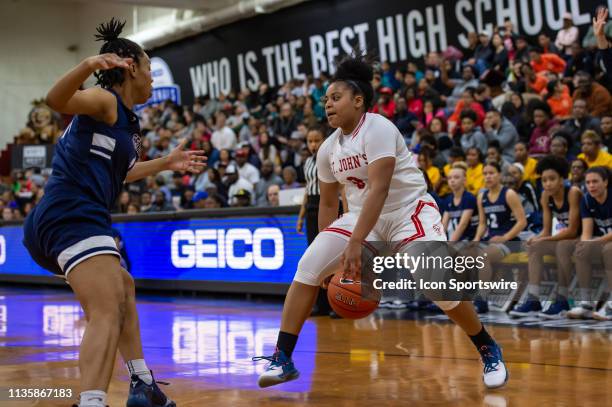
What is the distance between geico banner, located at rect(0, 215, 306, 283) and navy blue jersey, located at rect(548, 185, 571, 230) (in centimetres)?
309

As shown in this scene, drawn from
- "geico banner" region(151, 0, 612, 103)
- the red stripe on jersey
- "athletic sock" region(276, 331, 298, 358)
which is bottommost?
"athletic sock" region(276, 331, 298, 358)

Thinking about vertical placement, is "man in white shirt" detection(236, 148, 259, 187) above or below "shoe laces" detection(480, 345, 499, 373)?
above

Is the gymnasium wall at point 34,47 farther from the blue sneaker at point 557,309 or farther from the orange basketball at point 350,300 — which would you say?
the orange basketball at point 350,300

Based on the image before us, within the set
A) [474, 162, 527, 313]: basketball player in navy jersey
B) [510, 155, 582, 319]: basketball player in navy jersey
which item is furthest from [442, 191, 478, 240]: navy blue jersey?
[510, 155, 582, 319]: basketball player in navy jersey

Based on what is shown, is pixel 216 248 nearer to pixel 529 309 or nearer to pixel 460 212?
pixel 460 212

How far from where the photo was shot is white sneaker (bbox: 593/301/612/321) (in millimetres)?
8500

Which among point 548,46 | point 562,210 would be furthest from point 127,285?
point 548,46

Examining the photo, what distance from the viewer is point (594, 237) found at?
8695 millimetres

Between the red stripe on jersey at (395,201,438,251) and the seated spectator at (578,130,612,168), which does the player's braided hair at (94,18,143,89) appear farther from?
the seated spectator at (578,130,612,168)

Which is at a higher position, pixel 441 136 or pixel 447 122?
pixel 447 122

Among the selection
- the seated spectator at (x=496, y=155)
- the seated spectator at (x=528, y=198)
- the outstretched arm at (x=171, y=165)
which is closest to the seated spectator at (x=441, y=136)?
the seated spectator at (x=496, y=155)

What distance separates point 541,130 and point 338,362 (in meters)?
7.03

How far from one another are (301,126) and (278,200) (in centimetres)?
366

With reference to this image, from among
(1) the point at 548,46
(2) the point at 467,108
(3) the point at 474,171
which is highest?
(1) the point at 548,46
